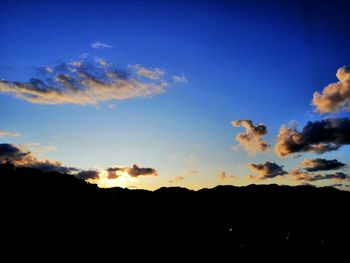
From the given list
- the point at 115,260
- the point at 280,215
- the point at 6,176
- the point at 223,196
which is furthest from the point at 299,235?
the point at 6,176

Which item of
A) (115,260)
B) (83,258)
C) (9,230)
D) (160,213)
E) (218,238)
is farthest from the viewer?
(160,213)

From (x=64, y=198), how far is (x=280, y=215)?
71095 millimetres

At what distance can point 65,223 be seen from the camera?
80625mm

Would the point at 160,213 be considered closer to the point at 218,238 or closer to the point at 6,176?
the point at 218,238

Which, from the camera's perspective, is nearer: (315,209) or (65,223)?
(65,223)

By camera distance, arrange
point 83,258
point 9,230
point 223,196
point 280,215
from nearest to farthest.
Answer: point 9,230 < point 83,258 < point 280,215 < point 223,196

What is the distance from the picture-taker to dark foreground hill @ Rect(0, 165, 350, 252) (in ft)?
261

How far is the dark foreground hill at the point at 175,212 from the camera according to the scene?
79688mm

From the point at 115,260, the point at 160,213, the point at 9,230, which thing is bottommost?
the point at 115,260

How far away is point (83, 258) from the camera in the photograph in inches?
2931

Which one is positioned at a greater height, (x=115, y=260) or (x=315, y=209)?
(x=315, y=209)

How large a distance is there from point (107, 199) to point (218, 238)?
34.8m

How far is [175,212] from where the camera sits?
11281 cm

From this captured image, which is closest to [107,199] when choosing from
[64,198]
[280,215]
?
[64,198]
